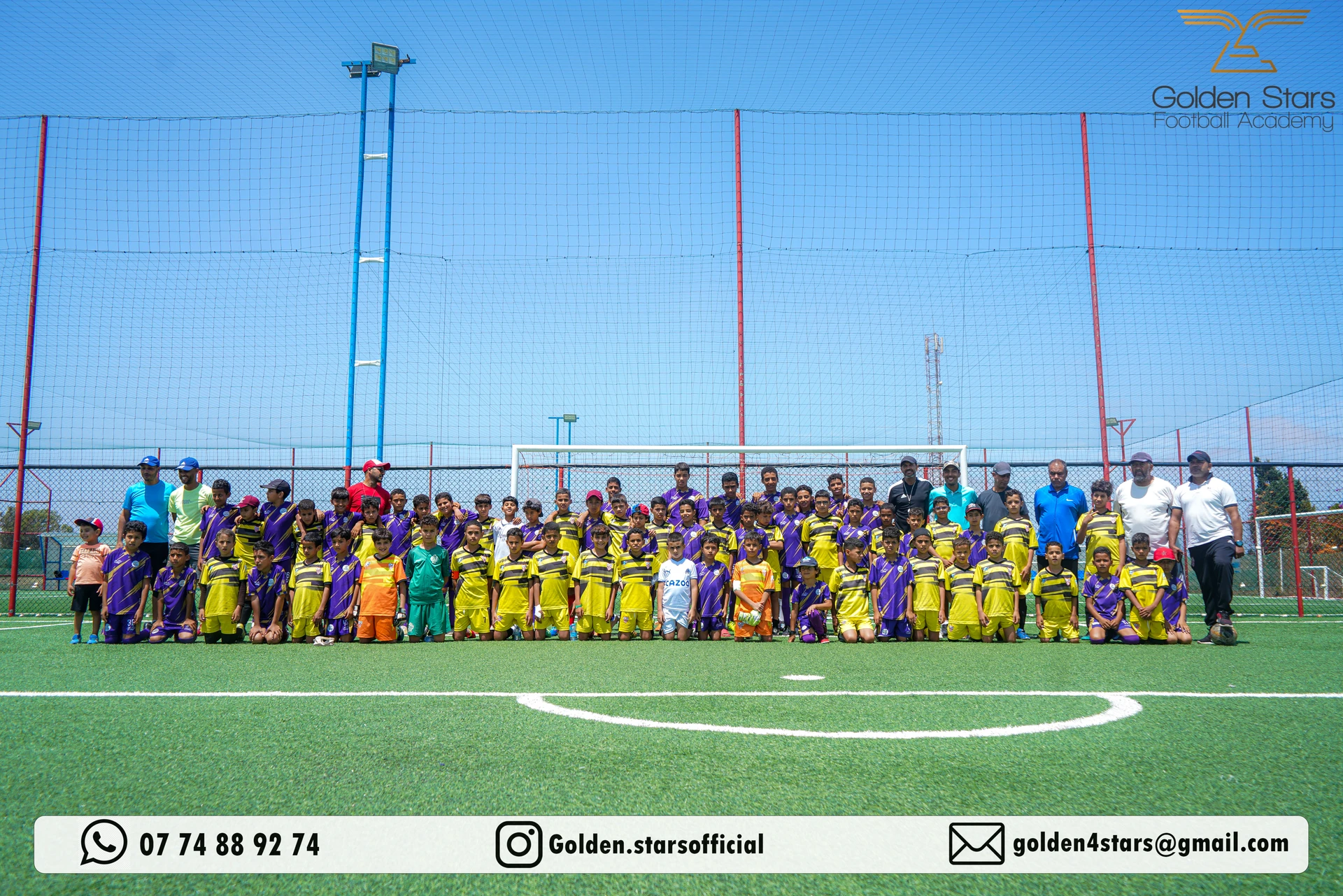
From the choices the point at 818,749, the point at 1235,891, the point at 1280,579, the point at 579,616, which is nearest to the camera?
the point at 1235,891

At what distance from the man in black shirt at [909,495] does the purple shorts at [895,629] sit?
1.14m

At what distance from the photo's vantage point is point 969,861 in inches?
78.4

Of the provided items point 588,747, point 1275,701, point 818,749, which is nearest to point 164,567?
point 588,747

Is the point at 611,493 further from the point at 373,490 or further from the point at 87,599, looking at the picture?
the point at 87,599

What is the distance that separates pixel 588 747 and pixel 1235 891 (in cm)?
192

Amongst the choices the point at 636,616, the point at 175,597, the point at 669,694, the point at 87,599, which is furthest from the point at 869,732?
the point at 87,599

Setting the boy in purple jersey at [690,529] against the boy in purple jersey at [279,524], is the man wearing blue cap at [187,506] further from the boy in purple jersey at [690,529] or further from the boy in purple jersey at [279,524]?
the boy in purple jersey at [690,529]

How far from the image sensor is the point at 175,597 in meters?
8.23

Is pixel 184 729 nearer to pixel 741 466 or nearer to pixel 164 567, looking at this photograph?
pixel 164 567

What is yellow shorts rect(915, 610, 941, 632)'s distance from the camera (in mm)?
8078

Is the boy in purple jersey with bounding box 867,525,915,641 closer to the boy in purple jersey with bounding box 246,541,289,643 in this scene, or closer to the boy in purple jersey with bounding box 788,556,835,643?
the boy in purple jersey with bounding box 788,556,835,643

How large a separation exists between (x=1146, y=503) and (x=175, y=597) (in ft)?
31.8

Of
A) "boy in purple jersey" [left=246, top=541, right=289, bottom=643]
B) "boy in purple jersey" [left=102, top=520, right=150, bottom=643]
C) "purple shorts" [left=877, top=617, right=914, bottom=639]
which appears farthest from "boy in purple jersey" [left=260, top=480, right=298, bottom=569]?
"purple shorts" [left=877, top=617, right=914, bottom=639]

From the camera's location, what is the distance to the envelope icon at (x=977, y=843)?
200 centimetres
